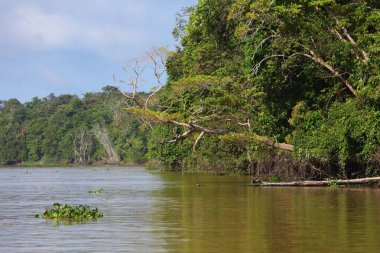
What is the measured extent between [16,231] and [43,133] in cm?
10446

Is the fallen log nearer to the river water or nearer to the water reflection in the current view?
the water reflection

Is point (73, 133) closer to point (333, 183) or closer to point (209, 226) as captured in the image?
point (333, 183)

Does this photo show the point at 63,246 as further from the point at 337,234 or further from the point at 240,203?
the point at 240,203

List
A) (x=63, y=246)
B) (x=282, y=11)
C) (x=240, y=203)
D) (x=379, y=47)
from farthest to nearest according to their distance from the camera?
(x=282, y=11) → (x=379, y=47) → (x=240, y=203) → (x=63, y=246)

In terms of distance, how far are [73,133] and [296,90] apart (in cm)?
8447

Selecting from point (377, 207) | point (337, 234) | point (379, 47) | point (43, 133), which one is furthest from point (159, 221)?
point (43, 133)

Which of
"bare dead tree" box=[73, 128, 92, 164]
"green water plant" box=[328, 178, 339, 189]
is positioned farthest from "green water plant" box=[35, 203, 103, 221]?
"bare dead tree" box=[73, 128, 92, 164]

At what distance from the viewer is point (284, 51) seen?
29.2m

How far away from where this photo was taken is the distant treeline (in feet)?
348

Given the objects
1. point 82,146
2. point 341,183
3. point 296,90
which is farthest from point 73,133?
point 341,183

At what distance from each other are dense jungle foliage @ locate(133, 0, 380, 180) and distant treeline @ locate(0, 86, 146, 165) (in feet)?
232

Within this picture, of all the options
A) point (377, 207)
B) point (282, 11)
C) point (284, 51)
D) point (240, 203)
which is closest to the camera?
point (377, 207)

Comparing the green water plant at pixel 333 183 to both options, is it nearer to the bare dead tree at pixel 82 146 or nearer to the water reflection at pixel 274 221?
the water reflection at pixel 274 221

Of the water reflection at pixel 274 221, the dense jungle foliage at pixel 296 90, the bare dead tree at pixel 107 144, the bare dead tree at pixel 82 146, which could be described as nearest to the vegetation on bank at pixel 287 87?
the dense jungle foliage at pixel 296 90
